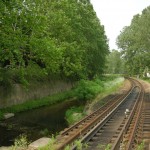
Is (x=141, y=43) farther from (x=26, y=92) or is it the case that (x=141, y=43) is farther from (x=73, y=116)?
(x=73, y=116)

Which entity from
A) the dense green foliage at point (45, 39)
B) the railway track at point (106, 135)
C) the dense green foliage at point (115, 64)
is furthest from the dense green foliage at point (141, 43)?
the dense green foliage at point (115, 64)

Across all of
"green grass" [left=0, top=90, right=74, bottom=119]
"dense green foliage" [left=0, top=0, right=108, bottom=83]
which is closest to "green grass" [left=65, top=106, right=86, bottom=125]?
"dense green foliage" [left=0, top=0, right=108, bottom=83]

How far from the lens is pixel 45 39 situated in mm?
24281

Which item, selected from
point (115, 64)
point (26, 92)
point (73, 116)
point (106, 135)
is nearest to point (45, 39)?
point (73, 116)

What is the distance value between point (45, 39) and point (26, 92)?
808 centimetres

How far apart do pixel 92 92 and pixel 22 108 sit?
7134 millimetres

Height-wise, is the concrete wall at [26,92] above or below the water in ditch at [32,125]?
above

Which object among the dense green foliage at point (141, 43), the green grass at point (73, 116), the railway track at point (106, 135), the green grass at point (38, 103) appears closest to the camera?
the railway track at point (106, 135)

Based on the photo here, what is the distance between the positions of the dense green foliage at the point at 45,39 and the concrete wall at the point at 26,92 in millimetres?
1144

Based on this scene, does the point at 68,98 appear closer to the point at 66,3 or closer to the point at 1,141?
the point at 66,3

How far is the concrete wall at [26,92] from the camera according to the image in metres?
26.9

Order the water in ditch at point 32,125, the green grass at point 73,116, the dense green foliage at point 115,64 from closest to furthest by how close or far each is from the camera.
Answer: the water in ditch at point 32,125 → the green grass at point 73,116 → the dense green foliage at point 115,64

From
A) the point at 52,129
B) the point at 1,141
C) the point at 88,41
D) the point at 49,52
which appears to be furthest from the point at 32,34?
the point at 88,41

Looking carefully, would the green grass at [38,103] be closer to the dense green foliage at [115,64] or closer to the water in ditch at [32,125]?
the water in ditch at [32,125]
